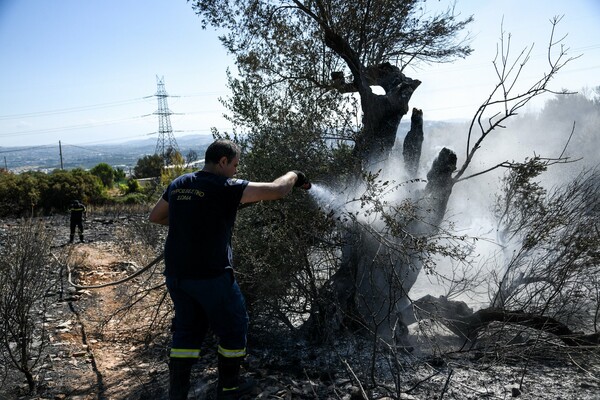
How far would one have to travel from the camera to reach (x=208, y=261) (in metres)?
2.71

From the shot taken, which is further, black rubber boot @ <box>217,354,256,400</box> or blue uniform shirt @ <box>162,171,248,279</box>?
black rubber boot @ <box>217,354,256,400</box>

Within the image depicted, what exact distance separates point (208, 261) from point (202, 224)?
9.2 inches

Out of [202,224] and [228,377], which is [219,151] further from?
[228,377]

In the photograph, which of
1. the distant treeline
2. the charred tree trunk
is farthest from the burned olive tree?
the distant treeline

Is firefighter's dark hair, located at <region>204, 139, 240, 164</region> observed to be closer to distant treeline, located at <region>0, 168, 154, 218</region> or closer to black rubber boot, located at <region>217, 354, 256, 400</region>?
black rubber boot, located at <region>217, 354, 256, 400</region>

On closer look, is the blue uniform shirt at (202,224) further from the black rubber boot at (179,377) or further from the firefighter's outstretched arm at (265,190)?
the black rubber boot at (179,377)

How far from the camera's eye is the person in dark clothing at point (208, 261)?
2.71m

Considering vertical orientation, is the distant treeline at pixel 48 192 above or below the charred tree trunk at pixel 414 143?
below

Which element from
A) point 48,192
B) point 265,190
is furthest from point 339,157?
point 48,192

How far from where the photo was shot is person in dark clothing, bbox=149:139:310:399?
271 cm

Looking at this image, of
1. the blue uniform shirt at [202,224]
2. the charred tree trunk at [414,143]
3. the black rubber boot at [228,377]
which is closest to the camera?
the blue uniform shirt at [202,224]

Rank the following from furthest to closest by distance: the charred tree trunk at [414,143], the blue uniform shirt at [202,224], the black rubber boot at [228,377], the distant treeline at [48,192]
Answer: the distant treeline at [48,192] < the charred tree trunk at [414,143] < the black rubber boot at [228,377] < the blue uniform shirt at [202,224]

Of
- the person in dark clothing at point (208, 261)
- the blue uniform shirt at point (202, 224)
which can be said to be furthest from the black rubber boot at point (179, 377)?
the blue uniform shirt at point (202, 224)

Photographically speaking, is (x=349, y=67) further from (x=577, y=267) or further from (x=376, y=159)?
(x=577, y=267)
